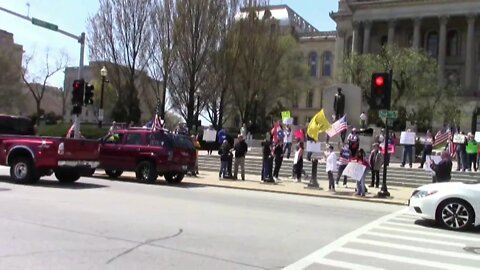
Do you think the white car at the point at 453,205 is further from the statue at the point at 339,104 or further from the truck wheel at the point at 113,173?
the statue at the point at 339,104

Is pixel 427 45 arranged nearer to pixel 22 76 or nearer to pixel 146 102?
pixel 146 102

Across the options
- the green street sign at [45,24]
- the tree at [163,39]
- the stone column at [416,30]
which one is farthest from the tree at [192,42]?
the stone column at [416,30]

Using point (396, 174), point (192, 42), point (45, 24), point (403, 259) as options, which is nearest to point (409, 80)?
point (192, 42)

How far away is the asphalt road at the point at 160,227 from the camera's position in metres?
7.64

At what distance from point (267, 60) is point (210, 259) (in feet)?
146

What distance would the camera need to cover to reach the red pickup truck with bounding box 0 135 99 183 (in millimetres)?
17094

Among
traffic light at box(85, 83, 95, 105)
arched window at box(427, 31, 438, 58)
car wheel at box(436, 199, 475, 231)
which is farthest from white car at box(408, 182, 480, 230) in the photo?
arched window at box(427, 31, 438, 58)

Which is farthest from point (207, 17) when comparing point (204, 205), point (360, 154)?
point (204, 205)

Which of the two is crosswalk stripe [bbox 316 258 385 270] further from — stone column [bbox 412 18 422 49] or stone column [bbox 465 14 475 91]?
stone column [bbox 412 18 422 49]

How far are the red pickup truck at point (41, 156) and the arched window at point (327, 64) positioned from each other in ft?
290

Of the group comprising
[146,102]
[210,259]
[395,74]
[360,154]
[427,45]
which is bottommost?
[210,259]

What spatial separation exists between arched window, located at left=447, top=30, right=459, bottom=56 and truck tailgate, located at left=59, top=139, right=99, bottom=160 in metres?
76.6

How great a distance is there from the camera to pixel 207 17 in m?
44.4

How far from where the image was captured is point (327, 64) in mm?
103812
